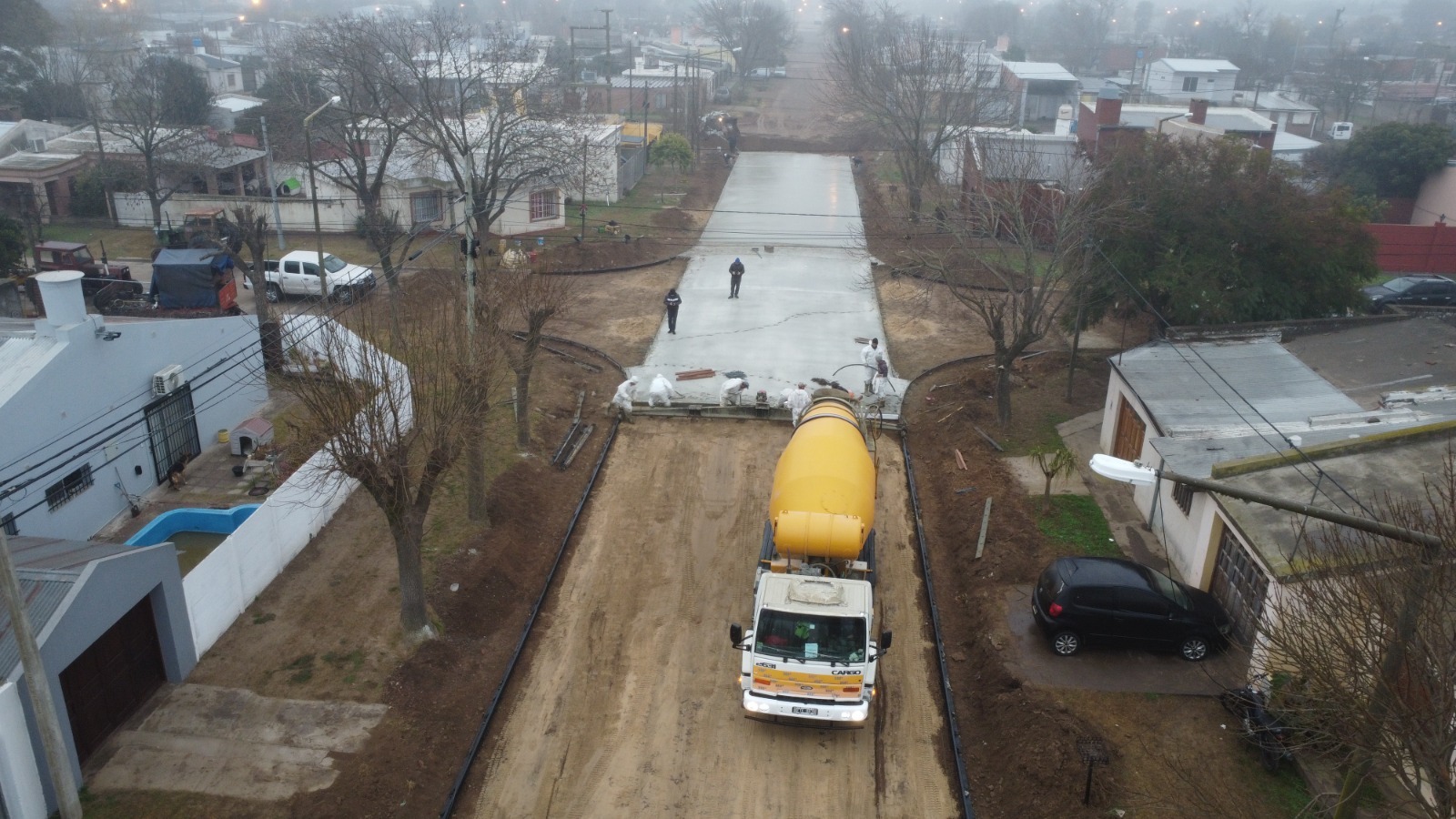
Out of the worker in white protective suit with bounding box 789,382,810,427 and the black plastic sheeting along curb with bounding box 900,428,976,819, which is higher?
the worker in white protective suit with bounding box 789,382,810,427

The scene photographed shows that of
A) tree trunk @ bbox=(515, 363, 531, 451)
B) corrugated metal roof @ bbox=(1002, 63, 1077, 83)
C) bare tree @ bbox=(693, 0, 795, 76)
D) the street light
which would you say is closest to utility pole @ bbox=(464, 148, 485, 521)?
tree trunk @ bbox=(515, 363, 531, 451)

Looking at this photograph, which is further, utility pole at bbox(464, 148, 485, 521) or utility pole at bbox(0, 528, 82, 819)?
utility pole at bbox(464, 148, 485, 521)

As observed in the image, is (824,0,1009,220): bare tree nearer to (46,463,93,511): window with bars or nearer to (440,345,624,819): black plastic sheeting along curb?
(440,345,624,819): black plastic sheeting along curb

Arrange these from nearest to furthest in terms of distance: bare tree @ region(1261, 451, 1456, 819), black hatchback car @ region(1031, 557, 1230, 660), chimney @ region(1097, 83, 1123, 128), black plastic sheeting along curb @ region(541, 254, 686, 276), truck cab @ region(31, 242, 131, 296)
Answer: bare tree @ region(1261, 451, 1456, 819) → black hatchback car @ region(1031, 557, 1230, 660) → truck cab @ region(31, 242, 131, 296) → black plastic sheeting along curb @ region(541, 254, 686, 276) → chimney @ region(1097, 83, 1123, 128)

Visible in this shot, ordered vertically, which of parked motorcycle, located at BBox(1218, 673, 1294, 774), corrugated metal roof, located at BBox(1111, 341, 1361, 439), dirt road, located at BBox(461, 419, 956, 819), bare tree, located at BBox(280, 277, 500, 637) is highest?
bare tree, located at BBox(280, 277, 500, 637)

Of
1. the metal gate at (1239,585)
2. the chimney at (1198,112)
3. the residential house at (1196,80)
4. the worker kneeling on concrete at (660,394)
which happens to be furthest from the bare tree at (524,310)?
the residential house at (1196,80)

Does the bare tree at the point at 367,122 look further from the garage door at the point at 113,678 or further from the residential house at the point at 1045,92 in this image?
the residential house at the point at 1045,92

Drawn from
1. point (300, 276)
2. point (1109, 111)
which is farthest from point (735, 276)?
point (1109, 111)
